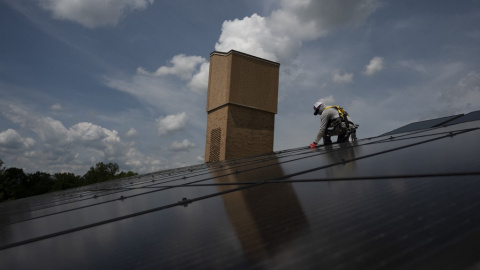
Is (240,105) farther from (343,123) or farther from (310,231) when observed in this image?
(310,231)

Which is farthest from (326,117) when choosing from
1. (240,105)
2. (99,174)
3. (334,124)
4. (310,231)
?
(99,174)

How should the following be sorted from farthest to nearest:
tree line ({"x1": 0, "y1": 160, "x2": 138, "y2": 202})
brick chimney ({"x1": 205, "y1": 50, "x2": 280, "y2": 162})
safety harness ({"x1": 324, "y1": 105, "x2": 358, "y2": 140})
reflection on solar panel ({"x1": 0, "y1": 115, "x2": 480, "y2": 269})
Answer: tree line ({"x1": 0, "y1": 160, "x2": 138, "y2": 202}) < brick chimney ({"x1": 205, "y1": 50, "x2": 280, "y2": 162}) < safety harness ({"x1": 324, "y1": 105, "x2": 358, "y2": 140}) < reflection on solar panel ({"x1": 0, "y1": 115, "x2": 480, "y2": 269})

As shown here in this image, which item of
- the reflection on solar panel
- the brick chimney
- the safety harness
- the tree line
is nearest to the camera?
the reflection on solar panel

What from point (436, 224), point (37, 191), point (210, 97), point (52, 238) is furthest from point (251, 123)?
point (37, 191)

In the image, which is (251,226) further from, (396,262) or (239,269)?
(396,262)

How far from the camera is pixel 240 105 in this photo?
18.9 m

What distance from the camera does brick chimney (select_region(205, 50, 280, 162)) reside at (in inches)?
733

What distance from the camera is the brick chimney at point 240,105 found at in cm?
1862

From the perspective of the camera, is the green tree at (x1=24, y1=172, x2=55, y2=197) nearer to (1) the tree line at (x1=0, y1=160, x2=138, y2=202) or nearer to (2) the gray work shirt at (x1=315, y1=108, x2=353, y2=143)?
(1) the tree line at (x1=0, y1=160, x2=138, y2=202)

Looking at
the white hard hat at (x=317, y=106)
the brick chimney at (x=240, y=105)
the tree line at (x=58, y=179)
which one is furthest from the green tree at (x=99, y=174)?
the white hard hat at (x=317, y=106)

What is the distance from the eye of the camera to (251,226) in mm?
1616

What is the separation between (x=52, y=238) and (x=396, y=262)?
2.40m

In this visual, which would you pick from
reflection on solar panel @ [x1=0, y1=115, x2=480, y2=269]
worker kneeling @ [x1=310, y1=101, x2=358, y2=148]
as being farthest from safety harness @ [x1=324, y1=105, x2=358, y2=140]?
reflection on solar panel @ [x1=0, y1=115, x2=480, y2=269]

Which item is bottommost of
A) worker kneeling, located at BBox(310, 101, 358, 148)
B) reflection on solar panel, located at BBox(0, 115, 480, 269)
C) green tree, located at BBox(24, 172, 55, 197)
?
green tree, located at BBox(24, 172, 55, 197)
